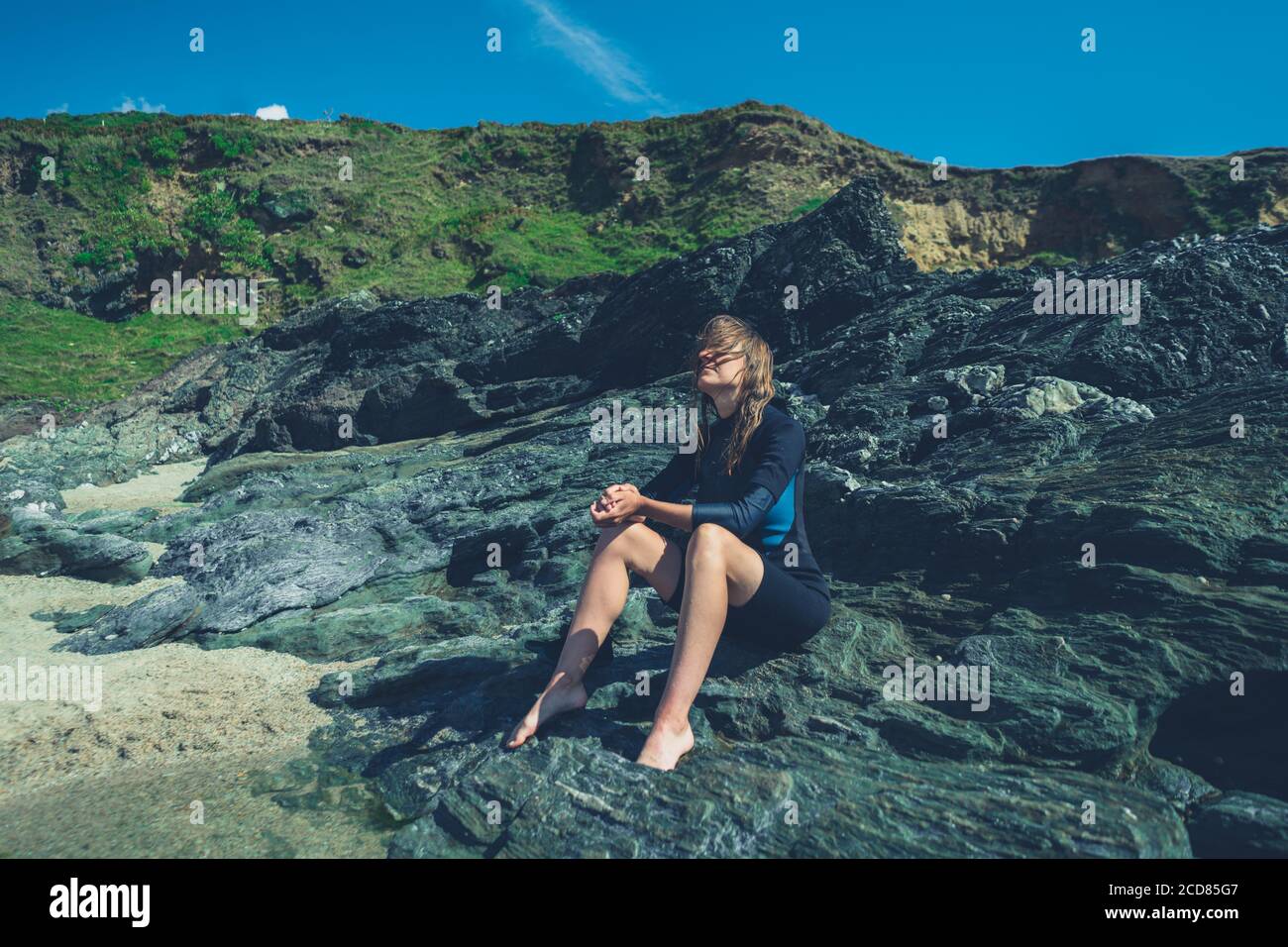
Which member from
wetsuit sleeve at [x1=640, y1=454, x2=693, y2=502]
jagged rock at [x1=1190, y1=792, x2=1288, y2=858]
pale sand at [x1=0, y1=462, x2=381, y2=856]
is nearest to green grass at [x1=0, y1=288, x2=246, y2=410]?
pale sand at [x1=0, y1=462, x2=381, y2=856]

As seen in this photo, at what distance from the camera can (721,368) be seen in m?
5.14

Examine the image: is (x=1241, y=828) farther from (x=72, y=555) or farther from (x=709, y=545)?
(x=72, y=555)

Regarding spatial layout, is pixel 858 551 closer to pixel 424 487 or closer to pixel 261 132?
pixel 424 487

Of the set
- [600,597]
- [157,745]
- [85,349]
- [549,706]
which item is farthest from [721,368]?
[85,349]

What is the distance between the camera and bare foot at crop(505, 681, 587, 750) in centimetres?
460

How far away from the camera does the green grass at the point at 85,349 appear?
23.5 meters

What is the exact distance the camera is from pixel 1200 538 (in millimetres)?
5406

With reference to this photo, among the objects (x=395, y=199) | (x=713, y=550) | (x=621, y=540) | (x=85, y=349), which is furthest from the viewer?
(x=395, y=199)

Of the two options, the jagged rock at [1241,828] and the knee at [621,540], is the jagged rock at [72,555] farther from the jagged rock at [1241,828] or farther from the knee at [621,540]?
the jagged rock at [1241,828]

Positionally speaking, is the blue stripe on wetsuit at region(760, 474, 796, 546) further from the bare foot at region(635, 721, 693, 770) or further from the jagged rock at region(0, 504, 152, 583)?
the jagged rock at region(0, 504, 152, 583)

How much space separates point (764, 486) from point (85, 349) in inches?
1158
